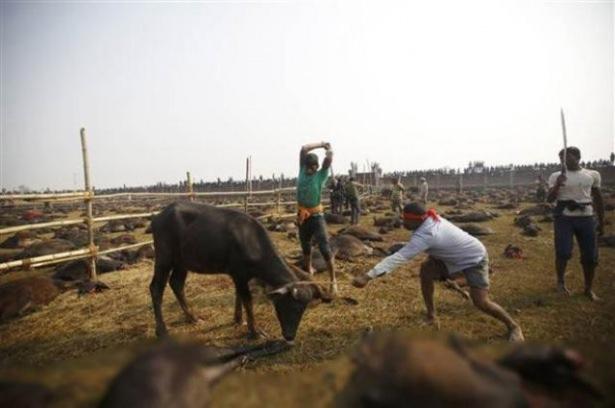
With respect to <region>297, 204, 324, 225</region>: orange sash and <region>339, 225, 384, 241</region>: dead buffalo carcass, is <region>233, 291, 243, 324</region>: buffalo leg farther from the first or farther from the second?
<region>339, 225, 384, 241</region>: dead buffalo carcass

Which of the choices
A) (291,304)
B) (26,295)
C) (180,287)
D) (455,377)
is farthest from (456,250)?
(26,295)

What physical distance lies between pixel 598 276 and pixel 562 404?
7.32 metres

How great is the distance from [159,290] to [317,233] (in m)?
2.44

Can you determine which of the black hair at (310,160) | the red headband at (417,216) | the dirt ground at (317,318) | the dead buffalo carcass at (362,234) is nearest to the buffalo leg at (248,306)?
the dirt ground at (317,318)

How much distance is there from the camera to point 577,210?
18.4ft

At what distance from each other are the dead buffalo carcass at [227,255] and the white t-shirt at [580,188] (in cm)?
401

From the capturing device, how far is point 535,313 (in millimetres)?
5289

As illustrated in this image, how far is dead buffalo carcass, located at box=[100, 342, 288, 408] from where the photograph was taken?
1.18 meters

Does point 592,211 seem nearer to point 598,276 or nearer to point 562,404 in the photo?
point 598,276

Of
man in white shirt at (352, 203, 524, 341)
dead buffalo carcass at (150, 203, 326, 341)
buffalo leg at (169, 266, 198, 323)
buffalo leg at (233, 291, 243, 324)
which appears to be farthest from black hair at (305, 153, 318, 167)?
buffalo leg at (169, 266, 198, 323)

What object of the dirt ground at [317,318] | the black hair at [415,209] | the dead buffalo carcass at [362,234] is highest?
the black hair at [415,209]

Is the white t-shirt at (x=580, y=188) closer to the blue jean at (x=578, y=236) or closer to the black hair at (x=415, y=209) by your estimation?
the blue jean at (x=578, y=236)

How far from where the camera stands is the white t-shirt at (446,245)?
413 centimetres

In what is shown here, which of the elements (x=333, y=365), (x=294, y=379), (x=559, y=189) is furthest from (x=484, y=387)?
(x=559, y=189)
